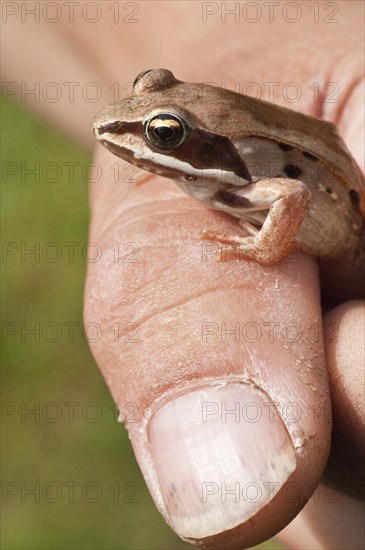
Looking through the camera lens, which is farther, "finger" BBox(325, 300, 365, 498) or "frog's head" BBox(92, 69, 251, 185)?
"frog's head" BBox(92, 69, 251, 185)

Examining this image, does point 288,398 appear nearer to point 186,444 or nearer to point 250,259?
point 186,444

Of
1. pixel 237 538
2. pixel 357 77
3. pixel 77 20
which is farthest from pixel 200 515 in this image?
pixel 77 20

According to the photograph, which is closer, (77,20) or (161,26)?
(161,26)

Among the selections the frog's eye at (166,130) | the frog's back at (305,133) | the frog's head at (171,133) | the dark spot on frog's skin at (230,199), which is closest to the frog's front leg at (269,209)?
the dark spot on frog's skin at (230,199)

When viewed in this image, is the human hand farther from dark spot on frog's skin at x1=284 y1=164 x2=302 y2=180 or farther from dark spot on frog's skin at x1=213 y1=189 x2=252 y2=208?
dark spot on frog's skin at x1=284 y1=164 x2=302 y2=180

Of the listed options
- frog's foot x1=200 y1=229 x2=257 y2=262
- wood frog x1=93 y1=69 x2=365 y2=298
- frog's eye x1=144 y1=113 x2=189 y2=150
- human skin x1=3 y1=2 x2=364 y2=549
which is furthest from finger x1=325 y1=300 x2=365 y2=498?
frog's eye x1=144 y1=113 x2=189 y2=150

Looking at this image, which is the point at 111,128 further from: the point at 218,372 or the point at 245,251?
the point at 218,372
